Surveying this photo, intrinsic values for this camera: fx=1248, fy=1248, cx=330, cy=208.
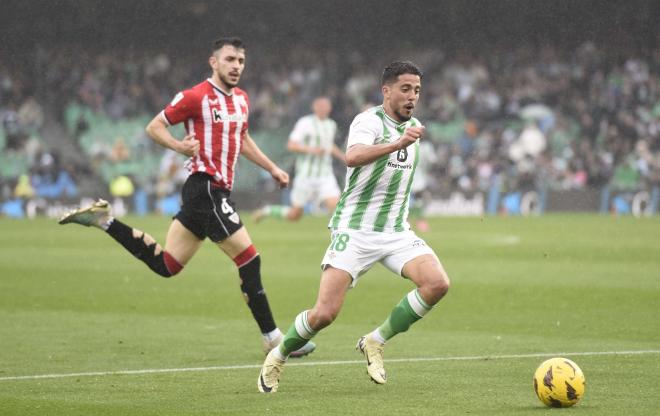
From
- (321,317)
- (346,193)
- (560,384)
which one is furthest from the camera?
(346,193)

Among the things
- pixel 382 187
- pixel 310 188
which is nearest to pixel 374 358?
pixel 382 187

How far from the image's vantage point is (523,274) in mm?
16375

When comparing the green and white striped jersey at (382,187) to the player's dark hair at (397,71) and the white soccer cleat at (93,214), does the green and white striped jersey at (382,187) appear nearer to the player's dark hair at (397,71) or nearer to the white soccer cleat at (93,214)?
the player's dark hair at (397,71)

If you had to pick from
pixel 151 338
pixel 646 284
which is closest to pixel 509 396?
pixel 151 338

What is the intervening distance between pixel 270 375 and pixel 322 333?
3277 mm

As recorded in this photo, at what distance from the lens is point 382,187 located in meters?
8.13

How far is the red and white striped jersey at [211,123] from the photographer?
9766mm

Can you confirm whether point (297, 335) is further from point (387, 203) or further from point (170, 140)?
point (170, 140)

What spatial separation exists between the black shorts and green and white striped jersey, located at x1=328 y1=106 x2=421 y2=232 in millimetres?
1717

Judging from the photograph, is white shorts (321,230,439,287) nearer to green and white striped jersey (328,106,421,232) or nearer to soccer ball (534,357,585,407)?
green and white striped jersey (328,106,421,232)

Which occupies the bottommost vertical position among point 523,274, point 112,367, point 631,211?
point 631,211

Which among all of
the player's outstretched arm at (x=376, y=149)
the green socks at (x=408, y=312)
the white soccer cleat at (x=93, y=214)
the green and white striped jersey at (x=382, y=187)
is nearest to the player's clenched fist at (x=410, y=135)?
the player's outstretched arm at (x=376, y=149)

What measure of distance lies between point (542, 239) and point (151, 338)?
13.2 meters

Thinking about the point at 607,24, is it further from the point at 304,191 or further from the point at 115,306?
the point at 115,306
